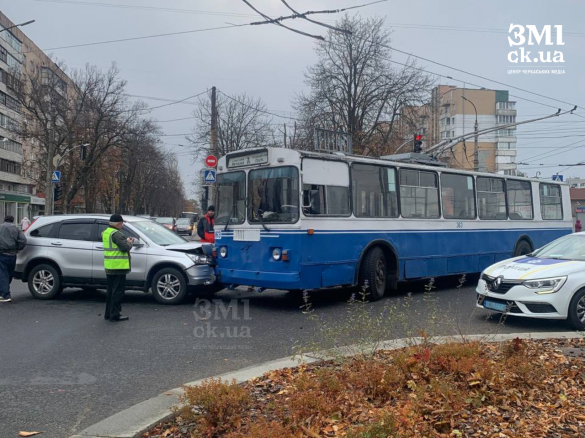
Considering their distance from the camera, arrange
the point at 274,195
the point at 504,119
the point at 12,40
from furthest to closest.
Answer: the point at 504,119, the point at 12,40, the point at 274,195

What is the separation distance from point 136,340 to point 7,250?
16.3 feet

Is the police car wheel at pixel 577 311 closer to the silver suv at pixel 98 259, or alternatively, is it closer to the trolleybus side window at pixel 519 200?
the silver suv at pixel 98 259

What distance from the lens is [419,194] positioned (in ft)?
42.4

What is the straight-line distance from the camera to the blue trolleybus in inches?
405

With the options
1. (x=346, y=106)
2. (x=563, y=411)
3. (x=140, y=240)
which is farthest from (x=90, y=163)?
(x=563, y=411)

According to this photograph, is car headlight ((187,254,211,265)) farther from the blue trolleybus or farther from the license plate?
the license plate

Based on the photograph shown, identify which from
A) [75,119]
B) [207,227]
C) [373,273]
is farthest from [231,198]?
[75,119]

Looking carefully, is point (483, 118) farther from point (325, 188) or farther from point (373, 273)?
point (325, 188)

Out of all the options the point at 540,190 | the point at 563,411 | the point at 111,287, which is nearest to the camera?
the point at 563,411

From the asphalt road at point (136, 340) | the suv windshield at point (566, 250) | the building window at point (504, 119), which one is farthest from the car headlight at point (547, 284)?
the building window at point (504, 119)

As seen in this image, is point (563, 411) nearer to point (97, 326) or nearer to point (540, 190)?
point (97, 326)

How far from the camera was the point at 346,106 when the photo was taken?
34.5 meters

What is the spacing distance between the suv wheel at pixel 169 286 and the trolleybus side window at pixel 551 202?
11.2 m

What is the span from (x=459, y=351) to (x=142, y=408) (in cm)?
296
